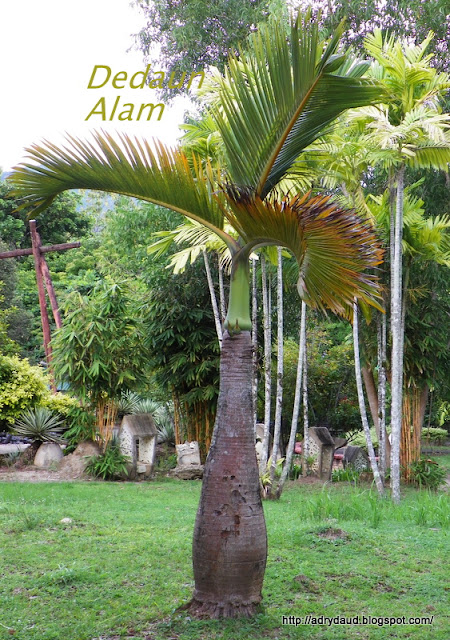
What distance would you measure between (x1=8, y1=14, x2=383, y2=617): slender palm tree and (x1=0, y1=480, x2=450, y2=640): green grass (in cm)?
41

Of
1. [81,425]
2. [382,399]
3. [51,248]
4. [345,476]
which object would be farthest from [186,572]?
[51,248]

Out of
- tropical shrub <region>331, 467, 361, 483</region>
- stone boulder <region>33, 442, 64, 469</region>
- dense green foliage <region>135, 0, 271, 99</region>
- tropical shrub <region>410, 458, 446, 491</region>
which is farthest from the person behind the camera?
dense green foliage <region>135, 0, 271, 99</region>

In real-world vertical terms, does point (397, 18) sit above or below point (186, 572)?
above

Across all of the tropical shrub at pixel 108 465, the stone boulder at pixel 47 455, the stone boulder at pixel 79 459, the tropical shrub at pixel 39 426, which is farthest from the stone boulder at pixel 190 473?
the tropical shrub at pixel 39 426

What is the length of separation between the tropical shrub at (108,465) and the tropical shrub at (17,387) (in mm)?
1585

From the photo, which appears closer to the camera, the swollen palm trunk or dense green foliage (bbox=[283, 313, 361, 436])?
the swollen palm trunk

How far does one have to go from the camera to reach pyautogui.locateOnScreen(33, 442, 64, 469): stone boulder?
37.7ft

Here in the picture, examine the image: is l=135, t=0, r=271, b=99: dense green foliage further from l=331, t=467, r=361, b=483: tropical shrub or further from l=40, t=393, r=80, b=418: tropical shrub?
l=331, t=467, r=361, b=483: tropical shrub

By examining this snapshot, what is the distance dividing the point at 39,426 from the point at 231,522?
8.61m

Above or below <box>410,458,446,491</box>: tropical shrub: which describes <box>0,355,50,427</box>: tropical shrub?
above

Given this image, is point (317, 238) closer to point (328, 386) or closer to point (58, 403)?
point (58, 403)

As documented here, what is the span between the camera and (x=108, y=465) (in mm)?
10883

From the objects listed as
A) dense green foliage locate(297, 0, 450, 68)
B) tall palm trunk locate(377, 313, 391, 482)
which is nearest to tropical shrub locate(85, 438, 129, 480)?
tall palm trunk locate(377, 313, 391, 482)

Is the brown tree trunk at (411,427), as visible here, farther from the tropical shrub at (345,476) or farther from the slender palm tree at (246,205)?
the slender palm tree at (246,205)
